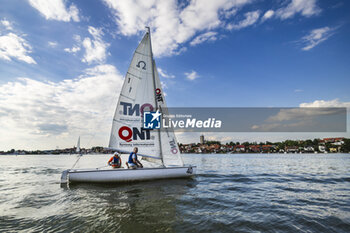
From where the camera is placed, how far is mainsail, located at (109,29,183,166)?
1151 cm

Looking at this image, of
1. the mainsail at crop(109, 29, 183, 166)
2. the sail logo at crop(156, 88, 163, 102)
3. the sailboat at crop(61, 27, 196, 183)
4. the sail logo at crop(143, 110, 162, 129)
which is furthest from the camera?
the sail logo at crop(156, 88, 163, 102)

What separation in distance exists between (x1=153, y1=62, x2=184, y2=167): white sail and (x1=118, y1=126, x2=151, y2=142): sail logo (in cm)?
101

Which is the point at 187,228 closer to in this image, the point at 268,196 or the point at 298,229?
the point at 298,229

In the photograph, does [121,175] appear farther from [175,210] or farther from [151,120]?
[175,210]

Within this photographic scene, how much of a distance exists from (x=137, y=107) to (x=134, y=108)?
0.21 meters

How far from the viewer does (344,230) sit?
4781 millimetres

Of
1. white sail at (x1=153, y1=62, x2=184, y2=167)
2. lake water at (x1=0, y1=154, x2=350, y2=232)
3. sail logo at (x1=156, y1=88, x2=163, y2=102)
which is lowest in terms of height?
lake water at (x1=0, y1=154, x2=350, y2=232)

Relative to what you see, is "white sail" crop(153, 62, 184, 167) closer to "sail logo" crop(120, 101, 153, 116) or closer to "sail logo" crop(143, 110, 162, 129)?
"sail logo" crop(143, 110, 162, 129)

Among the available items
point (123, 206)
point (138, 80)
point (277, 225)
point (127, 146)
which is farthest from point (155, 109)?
point (277, 225)

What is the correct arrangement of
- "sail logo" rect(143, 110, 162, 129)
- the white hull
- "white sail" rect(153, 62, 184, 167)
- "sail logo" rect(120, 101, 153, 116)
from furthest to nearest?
"sail logo" rect(143, 110, 162, 129) → "white sail" rect(153, 62, 184, 167) → "sail logo" rect(120, 101, 153, 116) → the white hull

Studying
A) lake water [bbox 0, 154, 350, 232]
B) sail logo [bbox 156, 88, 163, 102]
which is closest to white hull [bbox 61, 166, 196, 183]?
lake water [bbox 0, 154, 350, 232]

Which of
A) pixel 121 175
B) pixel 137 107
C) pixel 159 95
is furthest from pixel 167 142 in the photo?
pixel 121 175

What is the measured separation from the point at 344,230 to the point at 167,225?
4.77 meters

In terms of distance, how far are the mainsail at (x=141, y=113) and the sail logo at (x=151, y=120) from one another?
0.25m
